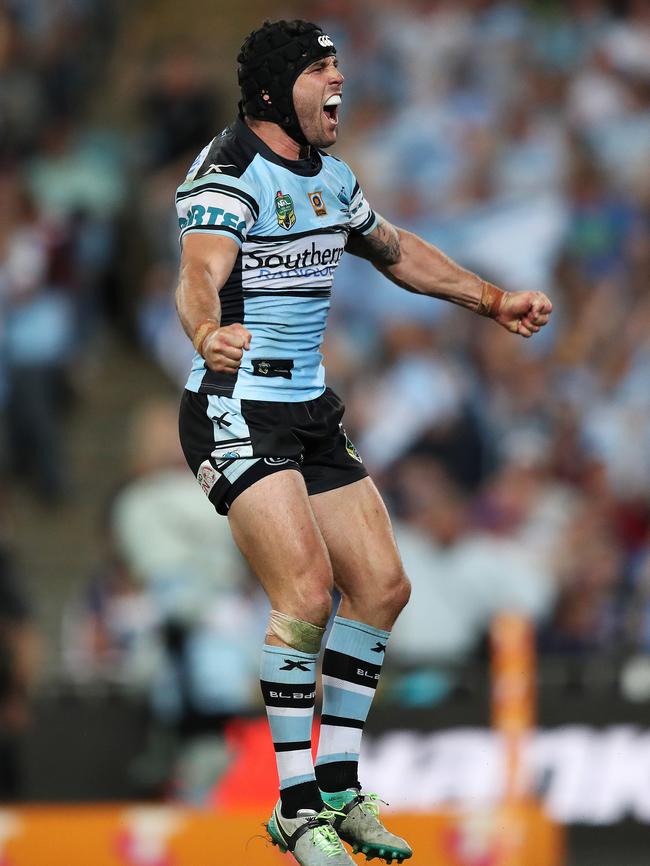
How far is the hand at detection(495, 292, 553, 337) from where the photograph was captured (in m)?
6.92

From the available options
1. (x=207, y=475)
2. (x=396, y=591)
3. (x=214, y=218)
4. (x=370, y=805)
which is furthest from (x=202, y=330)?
(x=370, y=805)

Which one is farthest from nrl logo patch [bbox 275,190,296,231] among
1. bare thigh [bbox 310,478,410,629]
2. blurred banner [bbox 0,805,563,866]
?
blurred banner [bbox 0,805,563,866]

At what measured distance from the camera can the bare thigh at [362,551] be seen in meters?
6.64

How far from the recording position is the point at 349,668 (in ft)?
22.0

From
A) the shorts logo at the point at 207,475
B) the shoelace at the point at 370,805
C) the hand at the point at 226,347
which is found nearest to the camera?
the hand at the point at 226,347

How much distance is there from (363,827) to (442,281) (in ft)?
7.16

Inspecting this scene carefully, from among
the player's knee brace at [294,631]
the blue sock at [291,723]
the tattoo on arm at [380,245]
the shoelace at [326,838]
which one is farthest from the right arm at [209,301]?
the shoelace at [326,838]

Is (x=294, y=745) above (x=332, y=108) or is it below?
below

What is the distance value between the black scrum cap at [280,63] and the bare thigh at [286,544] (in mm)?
1303

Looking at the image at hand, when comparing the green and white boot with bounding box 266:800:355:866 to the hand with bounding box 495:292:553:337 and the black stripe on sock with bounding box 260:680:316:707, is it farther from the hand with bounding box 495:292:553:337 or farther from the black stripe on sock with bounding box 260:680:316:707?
the hand with bounding box 495:292:553:337

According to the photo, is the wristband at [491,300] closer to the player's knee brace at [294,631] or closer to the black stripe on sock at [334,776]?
the player's knee brace at [294,631]

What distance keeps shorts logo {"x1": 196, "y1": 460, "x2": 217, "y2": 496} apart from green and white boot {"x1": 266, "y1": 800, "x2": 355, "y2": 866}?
121cm

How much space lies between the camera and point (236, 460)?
6359 mm

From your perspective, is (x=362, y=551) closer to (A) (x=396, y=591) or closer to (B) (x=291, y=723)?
(A) (x=396, y=591)
